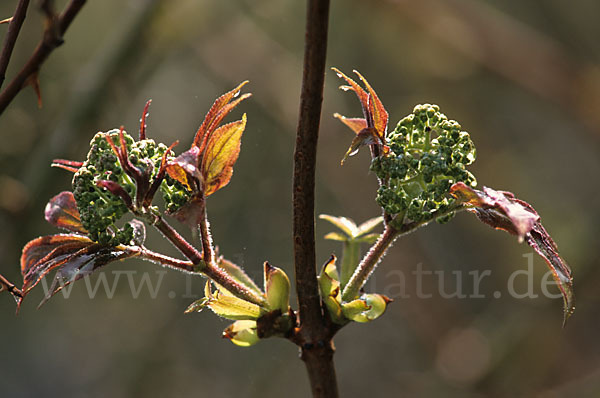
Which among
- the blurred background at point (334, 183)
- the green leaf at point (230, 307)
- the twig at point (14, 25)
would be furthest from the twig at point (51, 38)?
the blurred background at point (334, 183)

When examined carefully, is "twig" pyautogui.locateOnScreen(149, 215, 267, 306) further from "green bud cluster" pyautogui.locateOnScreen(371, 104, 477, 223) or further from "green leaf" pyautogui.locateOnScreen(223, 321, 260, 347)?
"green bud cluster" pyautogui.locateOnScreen(371, 104, 477, 223)

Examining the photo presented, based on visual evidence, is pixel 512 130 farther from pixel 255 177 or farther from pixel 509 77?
pixel 255 177

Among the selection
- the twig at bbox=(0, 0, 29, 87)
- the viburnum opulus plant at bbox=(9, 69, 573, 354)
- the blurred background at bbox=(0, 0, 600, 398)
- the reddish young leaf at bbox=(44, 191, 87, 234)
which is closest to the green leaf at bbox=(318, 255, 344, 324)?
the viburnum opulus plant at bbox=(9, 69, 573, 354)

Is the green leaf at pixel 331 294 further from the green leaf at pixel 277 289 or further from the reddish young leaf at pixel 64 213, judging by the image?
the reddish young leaf at pixel 64 213

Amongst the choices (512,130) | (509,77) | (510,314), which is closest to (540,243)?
(509,77)

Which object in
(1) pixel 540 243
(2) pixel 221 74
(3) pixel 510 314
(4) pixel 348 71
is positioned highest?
(4) pixel 348 71
